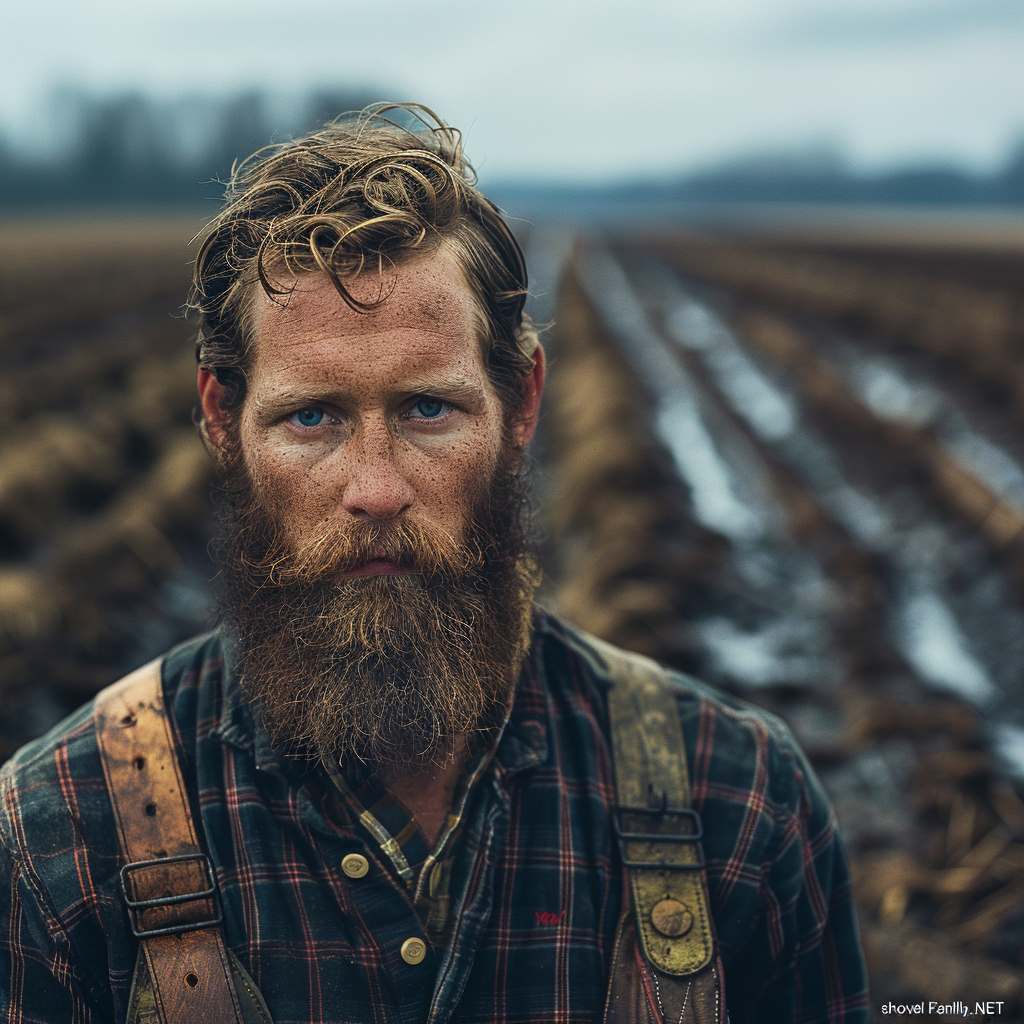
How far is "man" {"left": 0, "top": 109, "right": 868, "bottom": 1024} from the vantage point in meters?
1.74

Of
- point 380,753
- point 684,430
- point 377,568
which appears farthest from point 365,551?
point 684,430

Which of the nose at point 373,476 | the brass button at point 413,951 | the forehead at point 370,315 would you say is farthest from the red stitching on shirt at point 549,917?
the forehead at point 370,315

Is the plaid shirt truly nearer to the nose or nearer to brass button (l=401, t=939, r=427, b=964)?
brass button (l=401, t=939, r=427, b=964)

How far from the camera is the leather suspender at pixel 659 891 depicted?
5.78ft

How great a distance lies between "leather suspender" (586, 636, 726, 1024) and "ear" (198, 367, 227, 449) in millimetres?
960

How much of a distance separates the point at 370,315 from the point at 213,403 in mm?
458

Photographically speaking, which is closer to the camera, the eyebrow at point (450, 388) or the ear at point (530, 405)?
the eyebrow at point (450, 388)

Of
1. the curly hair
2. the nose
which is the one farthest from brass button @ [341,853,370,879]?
the curly hair

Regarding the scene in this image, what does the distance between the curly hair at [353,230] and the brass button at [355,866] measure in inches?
33.8

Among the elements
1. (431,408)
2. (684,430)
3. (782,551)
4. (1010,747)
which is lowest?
(1010,747)

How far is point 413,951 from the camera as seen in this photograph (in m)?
1.74

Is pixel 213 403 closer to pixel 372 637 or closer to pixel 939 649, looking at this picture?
pixel 372 637

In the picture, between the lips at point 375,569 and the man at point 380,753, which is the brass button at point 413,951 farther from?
the lips at point 375,569

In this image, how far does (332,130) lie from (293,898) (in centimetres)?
145
